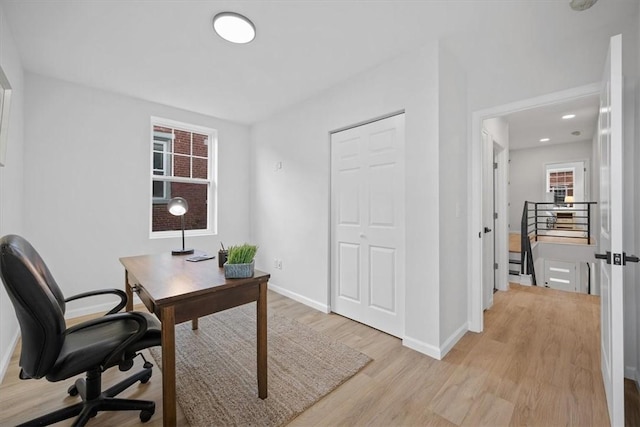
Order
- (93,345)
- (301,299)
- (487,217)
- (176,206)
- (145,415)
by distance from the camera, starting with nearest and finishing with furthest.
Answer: (93,345)
(145,415)
(176,206)
(487,217)
(301,299)

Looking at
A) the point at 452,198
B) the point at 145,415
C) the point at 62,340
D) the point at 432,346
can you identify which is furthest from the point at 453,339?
the point at 62,340

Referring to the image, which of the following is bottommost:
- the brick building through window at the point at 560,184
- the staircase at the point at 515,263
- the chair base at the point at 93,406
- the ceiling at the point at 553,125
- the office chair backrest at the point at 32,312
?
the chair base at the point at 93,406

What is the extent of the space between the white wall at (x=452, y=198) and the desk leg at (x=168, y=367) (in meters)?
1.89

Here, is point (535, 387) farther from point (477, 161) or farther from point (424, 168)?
point (477, 161)

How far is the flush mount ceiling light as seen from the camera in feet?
6.35

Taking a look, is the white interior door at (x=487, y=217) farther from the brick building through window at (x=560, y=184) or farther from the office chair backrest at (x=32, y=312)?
the brick building through window at (x=560, y=184)

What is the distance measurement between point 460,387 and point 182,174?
12.8 feet

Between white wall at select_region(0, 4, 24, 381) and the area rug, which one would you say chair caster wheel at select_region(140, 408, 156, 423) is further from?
white wall at select_region(0, 4, 24, 381)

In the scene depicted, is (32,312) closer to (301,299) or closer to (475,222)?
(301,299)

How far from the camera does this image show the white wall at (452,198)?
2.22m

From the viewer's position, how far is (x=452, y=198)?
7.88ft

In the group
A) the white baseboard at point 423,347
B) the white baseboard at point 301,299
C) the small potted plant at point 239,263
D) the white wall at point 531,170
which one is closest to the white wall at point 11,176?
the small potted plant at point 239,263

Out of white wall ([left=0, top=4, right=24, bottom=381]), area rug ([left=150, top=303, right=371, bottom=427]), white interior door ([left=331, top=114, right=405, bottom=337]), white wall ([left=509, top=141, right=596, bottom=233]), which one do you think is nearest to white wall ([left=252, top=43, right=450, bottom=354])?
white interior door ([left=331, top=114, right=405, bottom=337])

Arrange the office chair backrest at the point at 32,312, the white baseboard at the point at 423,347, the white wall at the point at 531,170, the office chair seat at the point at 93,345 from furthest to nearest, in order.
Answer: the white wall at the point at 531,170 → the white baseboard at the point at 423,347 → the office chair seat at the point at 93,345 → the office chair backrest at the point at 32,312
